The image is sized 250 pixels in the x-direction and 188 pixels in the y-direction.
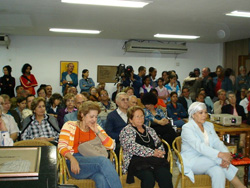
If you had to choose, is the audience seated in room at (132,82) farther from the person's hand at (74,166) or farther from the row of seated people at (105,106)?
the person's hand at (74,166)

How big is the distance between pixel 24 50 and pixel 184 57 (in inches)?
217

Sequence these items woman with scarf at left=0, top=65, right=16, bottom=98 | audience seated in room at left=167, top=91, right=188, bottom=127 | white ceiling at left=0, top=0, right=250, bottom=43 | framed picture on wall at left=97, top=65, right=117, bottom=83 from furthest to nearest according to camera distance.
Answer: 1. framed picture on wall at left=97, top=65, right=117, bottom=83
2. woman with scarf at left=0, top=65, right=16, bottom=98
3. audience seated in room at left=167, top=91, right=188, bottom=127
4. white ceiling at left=0, top=0, right=250, bottom=43

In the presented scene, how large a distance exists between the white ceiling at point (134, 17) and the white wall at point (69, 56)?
0.97 metres

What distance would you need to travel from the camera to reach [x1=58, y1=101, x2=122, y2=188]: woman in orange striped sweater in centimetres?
283

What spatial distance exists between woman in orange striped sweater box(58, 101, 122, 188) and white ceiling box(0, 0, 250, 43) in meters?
2.49

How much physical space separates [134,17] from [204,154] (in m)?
3.75

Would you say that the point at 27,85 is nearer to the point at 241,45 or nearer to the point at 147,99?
the point at 147,99

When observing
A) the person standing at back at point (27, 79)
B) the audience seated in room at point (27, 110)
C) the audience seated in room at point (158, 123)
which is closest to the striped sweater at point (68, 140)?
the audience seated in room at point (158, 123)

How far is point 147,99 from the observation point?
4566mm

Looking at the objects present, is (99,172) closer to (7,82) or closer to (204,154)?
(204,154)

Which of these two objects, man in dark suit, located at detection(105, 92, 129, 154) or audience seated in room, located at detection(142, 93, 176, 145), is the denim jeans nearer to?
man in dark suit, located at detection(105, 92, 129, 154)

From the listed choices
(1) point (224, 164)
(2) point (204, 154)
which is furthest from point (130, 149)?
(1) point (224, 164)

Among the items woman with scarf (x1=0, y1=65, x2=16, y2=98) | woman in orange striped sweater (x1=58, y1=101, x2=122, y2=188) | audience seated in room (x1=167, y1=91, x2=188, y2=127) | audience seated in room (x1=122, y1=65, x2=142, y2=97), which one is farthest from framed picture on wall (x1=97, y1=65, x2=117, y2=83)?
woman in orange striped sweater (x1=58, y1=101, x2=122, y2=188)

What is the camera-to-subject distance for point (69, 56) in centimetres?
989
